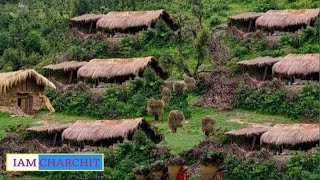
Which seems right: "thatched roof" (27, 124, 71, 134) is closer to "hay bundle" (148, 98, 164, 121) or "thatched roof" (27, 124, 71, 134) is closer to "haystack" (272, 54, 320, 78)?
"hay bundle" (148, 98, 164, 121)

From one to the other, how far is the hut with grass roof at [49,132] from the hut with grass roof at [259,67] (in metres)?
10.5

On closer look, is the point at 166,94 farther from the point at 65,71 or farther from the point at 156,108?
the point at 65,71

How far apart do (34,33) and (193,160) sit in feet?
86.5

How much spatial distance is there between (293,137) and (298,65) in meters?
9.55

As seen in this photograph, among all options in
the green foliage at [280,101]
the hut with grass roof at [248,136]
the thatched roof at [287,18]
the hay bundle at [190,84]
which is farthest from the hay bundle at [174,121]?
the thatched roof at [287,18]

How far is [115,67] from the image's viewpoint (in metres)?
41.7

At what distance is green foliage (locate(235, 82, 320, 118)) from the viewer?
1401 inches

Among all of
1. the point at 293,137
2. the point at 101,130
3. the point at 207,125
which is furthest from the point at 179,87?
the point at 293,137

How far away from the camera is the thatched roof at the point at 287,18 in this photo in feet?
147

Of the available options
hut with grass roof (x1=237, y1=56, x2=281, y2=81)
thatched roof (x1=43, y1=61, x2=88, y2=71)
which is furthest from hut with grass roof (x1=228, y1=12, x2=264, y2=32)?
thatched roof (x1=43, y1=61, x2=88, y2=71)

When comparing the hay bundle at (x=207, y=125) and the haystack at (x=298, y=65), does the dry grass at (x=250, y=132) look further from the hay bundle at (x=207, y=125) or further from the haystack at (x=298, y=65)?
the haystack at (x=298, y=65)

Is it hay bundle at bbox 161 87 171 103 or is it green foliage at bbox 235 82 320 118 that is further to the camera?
hay bundle at bbox 161 87 171 103

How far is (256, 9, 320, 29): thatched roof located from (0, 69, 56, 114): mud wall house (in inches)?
459

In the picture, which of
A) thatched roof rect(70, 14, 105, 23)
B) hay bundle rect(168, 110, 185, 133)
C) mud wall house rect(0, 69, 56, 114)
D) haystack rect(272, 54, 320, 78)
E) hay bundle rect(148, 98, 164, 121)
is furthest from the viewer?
thatched roof rect(70, 14, 105, 23)
